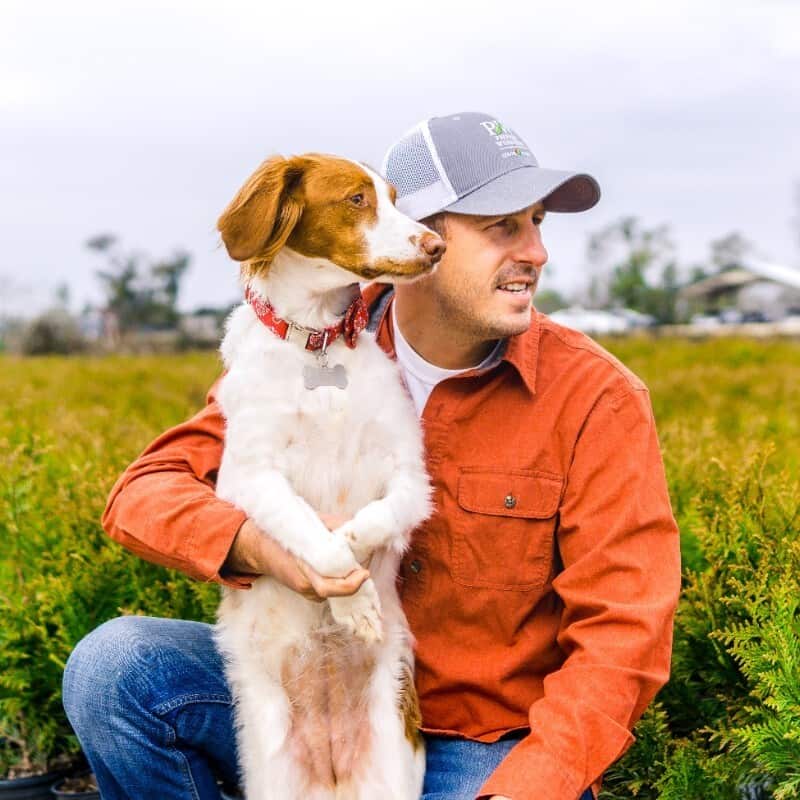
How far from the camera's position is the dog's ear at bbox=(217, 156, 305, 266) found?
109 inches

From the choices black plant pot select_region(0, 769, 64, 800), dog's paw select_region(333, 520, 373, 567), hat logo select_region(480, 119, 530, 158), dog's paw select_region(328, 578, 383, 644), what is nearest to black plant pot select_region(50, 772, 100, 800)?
black plant pot select_region(0, 769, 64, 800)

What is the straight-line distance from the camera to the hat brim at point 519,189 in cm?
296

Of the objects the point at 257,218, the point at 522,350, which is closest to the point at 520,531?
the point at 522,350

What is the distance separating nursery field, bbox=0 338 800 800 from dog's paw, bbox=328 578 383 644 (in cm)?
91

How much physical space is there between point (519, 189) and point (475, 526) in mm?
956

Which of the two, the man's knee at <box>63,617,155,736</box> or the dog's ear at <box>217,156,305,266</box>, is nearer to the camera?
the dog's ear at <box>217,156,305,266</box>

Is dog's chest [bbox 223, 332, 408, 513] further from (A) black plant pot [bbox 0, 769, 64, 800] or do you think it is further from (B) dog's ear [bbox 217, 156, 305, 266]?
(A) black plant pot [bbox 0, 769, 64, 800]

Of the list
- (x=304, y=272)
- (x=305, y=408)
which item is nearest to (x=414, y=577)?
(x=305, y=408)

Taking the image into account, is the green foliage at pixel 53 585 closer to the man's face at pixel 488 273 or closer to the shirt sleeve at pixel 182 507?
the shirt sleeve at pixel 182 507

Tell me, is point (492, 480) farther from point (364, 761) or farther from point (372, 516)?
point (364, 761)

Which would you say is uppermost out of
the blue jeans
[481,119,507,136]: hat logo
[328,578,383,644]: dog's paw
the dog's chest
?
[481,119,507,136]: hat logo

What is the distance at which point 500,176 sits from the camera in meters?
3.08

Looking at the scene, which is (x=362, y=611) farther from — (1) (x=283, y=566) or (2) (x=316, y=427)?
(2) (x=316, y=427)

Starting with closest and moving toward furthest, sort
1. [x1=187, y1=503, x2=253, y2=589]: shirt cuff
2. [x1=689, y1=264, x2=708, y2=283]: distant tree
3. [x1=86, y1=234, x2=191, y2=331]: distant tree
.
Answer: [x1=187, y1=503, x2=253, y2=589]: shirt cuff → [x1=86, y1=234, x2=191, y2=331]: distant tree → [x1=689, y1=264, x2=708, y2=283]: distant tree
